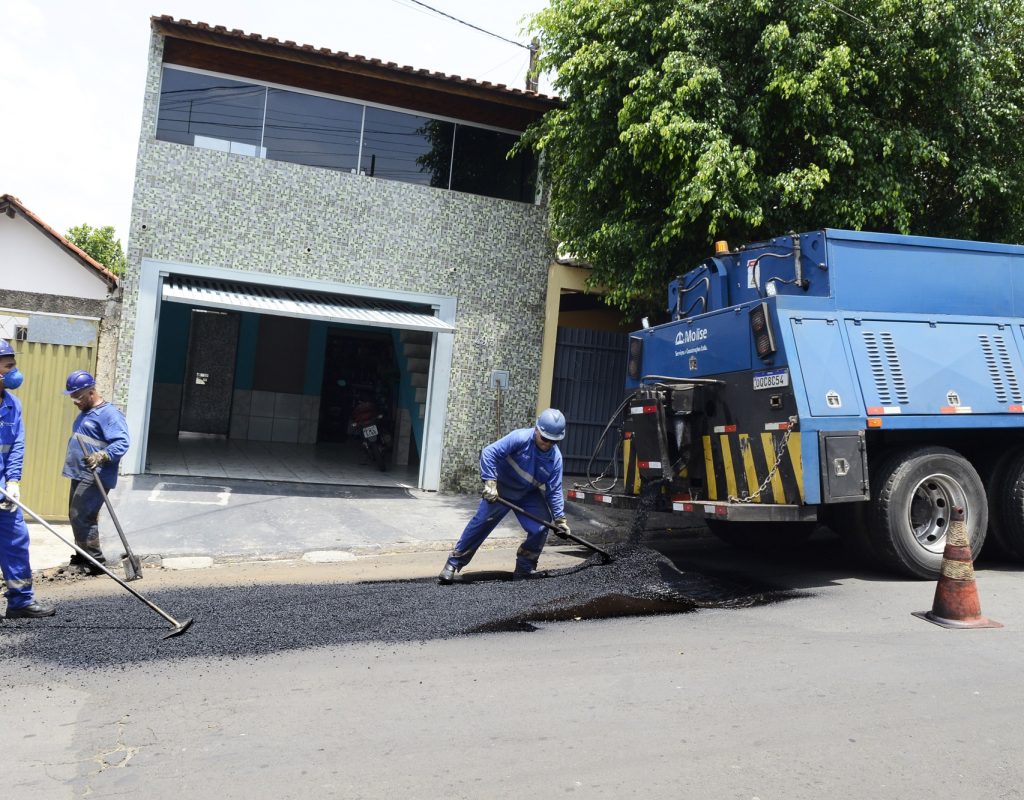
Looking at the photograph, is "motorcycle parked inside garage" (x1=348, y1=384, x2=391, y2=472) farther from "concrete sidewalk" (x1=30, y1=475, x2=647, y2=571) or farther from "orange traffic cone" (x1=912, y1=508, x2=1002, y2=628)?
"orange traffic cone" (x1=912, y1=508, x2=1002, y2=628)

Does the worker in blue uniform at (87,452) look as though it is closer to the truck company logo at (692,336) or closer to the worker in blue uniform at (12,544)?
the worker in blue uniform at (12,544)

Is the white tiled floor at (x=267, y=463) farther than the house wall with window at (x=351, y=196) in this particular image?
Yes

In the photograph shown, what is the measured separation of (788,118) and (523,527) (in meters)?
4.89

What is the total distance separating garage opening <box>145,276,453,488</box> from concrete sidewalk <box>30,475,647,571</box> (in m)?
1.62

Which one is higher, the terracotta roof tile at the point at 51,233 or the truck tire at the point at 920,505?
the terracotta roof tile at the point at 51,233

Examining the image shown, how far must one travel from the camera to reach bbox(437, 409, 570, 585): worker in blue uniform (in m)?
6.61

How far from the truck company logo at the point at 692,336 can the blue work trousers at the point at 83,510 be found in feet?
→ 16.3

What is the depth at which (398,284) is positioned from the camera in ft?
36.9

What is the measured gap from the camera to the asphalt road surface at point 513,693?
10.9ft

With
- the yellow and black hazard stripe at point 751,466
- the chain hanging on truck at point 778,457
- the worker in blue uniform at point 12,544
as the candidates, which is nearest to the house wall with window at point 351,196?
the worker in blue uniform at point 12,544

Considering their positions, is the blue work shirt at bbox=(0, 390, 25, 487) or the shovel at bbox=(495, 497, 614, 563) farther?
the shovel at bbox=(495, 497, 614, 563)

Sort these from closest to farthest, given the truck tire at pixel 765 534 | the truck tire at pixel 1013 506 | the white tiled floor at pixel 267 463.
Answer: the truck tire at pixel 1013 506 < the truck tire at pixel 765 534 < the white tiled floor at pixel 267 463

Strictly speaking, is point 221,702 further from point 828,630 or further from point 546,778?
point 828,630

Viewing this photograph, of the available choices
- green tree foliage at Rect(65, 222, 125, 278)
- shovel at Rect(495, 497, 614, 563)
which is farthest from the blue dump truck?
green tree foliage at Rect(65, 222, 125, 278)
